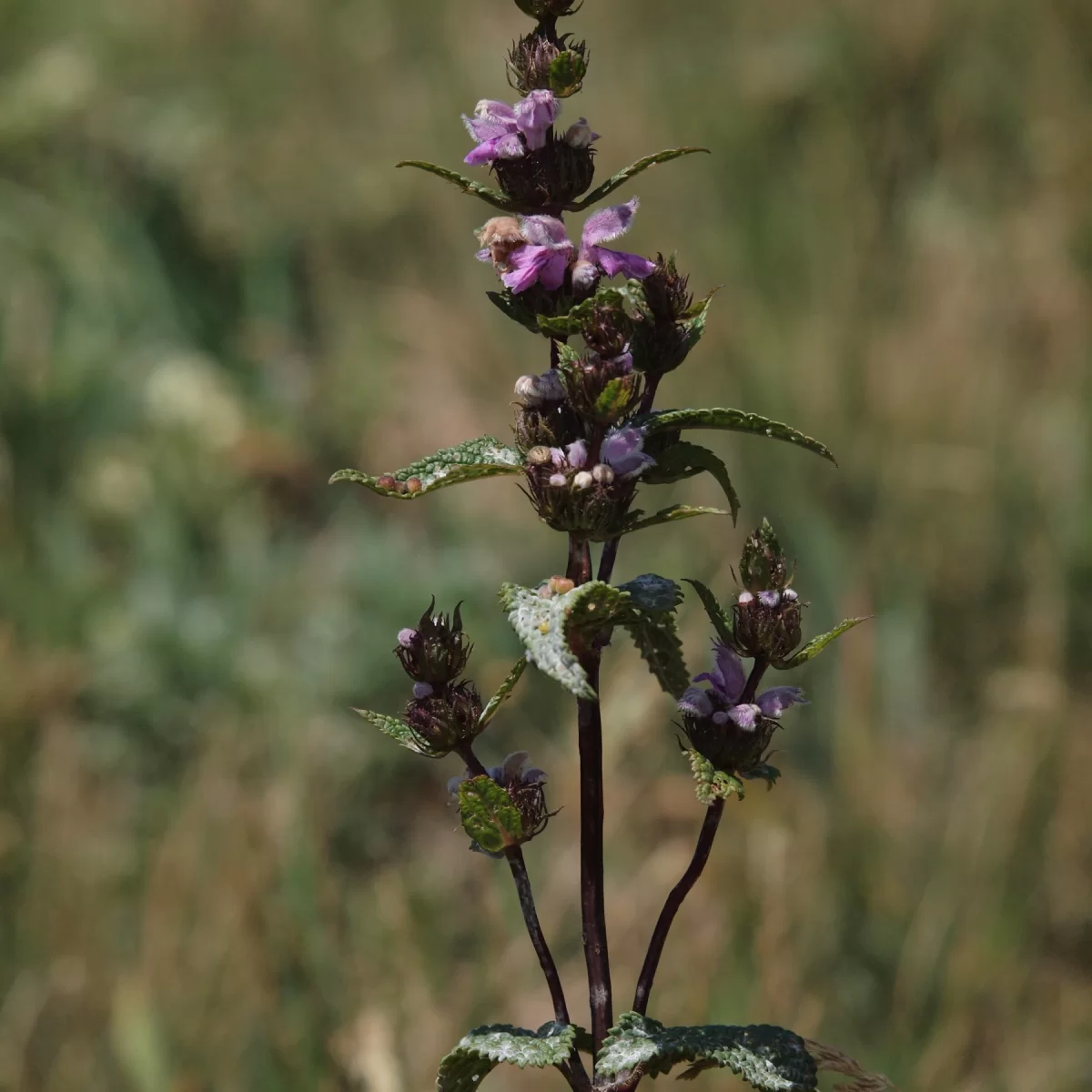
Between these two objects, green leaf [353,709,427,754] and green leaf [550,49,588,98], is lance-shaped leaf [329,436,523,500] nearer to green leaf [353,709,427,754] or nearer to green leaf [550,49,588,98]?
green leaf [353,709,427,754]

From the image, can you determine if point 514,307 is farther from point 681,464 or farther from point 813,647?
point 813,647

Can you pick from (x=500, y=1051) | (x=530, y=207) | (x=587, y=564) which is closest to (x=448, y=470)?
(x=587, y=564)

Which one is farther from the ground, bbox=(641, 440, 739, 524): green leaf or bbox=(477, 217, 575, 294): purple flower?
bbox=(477, 217, 575, 294): purple flower

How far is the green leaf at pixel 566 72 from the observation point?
41.0 inches

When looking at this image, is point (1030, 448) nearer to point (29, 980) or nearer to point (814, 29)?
point (814, 29)

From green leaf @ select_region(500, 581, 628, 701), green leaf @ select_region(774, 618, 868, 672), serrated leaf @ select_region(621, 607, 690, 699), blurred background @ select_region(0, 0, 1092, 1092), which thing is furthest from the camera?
blurred background @ select_region(0, 0, 1092, 1092)

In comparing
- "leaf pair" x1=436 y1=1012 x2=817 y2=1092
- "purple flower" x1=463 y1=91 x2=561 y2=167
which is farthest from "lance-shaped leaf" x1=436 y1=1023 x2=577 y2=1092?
"purple flower" x1=463 y1=91 x2=561 y2=167

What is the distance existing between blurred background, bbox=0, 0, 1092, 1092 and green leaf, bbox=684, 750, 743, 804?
0.92m

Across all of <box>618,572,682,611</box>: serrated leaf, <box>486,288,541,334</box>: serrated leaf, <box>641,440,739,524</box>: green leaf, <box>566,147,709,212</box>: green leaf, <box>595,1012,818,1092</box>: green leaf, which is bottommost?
<box>595,1012,818,1092</box>: green leaf

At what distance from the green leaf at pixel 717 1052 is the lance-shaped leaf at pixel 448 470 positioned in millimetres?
468

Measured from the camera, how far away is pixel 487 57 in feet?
22.1

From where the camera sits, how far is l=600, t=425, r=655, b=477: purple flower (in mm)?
1039

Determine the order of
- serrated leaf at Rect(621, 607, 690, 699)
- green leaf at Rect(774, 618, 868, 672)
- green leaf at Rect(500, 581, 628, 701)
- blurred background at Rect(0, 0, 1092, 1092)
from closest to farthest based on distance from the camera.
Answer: green leaf at Rect(500, 581, 628, 701) → green leaf at Rect(774, 618, 868, 672) → serrated leaf at Rect(621, 607, 690, 699) → blurred background at Rect(0, 0, 1092, 1092)

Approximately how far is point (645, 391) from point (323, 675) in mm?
2663
